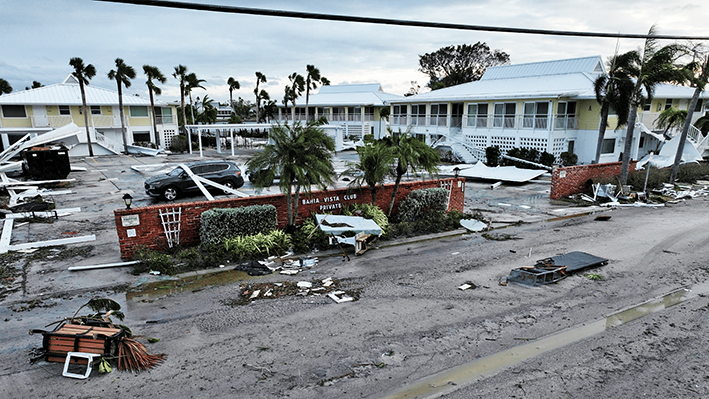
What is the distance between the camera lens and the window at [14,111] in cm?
3516

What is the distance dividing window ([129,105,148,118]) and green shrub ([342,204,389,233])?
3602 centimetres

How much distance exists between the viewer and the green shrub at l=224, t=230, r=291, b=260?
35.0 ft

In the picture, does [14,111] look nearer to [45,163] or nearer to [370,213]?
[45,163]

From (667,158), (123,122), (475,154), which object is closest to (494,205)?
(475,154)

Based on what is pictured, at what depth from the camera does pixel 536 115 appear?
2839 centimetres

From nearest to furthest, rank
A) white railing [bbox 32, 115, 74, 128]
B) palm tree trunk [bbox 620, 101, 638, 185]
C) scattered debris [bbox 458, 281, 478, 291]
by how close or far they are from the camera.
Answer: scattered debris [bbox 458, 281, 478, 291] < palm tree trunk [bbox 620, 101, 638, 185] < white railing [bbox 32, 115, 74, 128]

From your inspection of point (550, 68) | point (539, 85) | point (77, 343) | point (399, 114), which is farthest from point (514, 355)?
point (399, 114)

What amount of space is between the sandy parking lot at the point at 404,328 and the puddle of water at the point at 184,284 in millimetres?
195

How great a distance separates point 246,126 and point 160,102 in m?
16.8

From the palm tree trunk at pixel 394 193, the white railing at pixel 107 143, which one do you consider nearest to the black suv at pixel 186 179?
the palm tree trunk at pixel 394 193

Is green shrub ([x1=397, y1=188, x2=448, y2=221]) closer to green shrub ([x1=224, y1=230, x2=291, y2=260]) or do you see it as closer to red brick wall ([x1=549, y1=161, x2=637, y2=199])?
green shrub ([x1=224, y1=230, x2=291, y2=260])

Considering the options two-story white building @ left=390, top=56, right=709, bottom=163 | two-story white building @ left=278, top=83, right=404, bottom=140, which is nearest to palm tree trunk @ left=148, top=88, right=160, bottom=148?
two-story white building @ left=278, top=83, right=404, bottom=140

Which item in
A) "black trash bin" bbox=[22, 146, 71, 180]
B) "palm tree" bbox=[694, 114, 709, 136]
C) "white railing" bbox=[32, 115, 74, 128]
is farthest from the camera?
"white railing" bbox=[32, 115, 74, 128]

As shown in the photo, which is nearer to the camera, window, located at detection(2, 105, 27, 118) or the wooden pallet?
the wooden pallet
